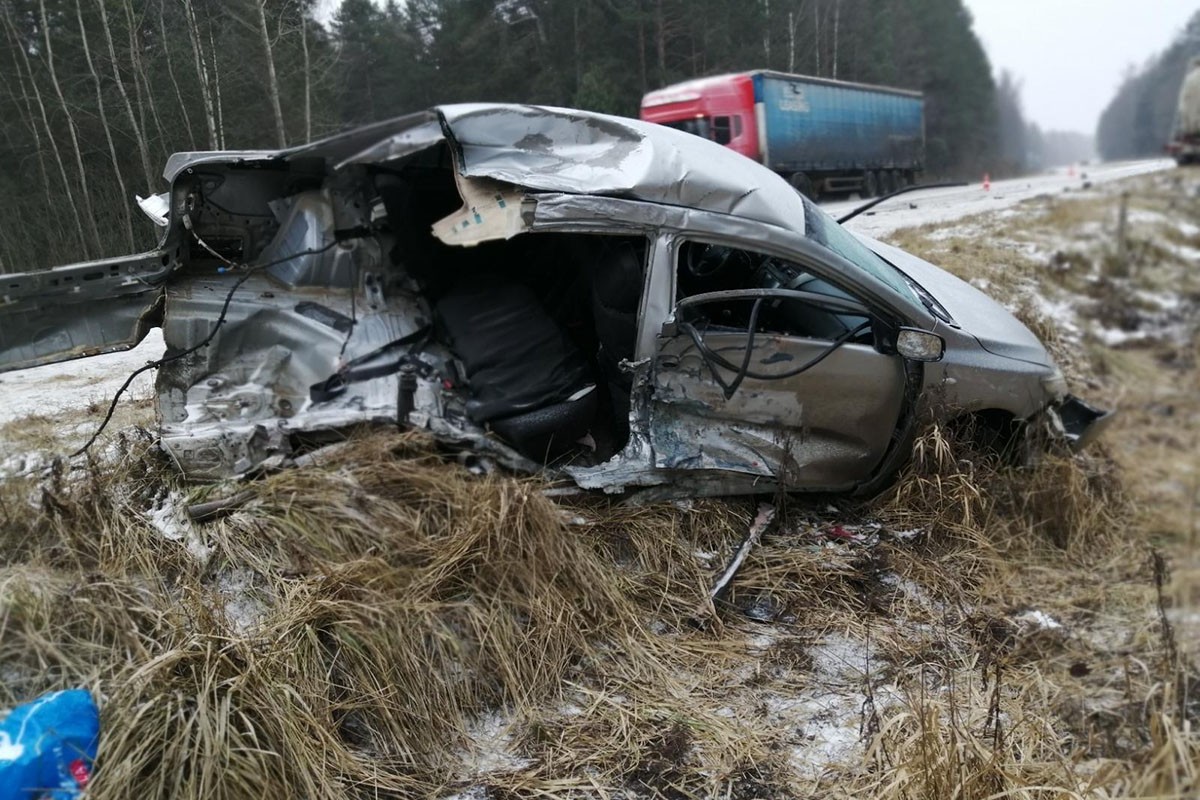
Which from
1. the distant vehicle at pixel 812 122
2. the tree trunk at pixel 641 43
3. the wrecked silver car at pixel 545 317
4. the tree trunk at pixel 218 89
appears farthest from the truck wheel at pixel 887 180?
the tree trunk at pixel 218 89

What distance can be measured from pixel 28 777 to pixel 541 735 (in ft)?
4.49

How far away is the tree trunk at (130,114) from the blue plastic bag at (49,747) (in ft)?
9.37

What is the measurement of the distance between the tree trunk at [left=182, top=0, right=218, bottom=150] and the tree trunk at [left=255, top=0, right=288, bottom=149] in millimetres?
81

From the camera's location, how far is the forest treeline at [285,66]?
3.71m

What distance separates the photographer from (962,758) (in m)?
1.80

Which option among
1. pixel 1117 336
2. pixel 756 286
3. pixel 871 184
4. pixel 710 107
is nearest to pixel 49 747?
pixel 1117 336

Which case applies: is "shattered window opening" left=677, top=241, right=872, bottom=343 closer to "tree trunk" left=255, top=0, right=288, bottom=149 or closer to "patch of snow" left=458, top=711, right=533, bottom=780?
"patch of snow" left=458, top=711, right=533, bottom=780

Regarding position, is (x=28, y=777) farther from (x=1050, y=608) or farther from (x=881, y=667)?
Answer: (x=1050, y=608)

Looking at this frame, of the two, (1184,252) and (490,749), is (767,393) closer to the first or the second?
(490,749)

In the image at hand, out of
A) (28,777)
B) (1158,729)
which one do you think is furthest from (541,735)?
(1158,729)

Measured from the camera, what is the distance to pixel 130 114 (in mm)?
3920

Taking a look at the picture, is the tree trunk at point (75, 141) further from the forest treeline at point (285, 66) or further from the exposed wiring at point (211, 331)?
the exposed wiring at point (211, 331)

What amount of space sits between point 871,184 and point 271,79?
10830mm

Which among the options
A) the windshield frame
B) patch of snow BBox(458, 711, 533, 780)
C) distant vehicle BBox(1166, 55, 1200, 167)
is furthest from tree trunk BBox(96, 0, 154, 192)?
distant vehicle BBox(1166, 55, 1200, 167)
